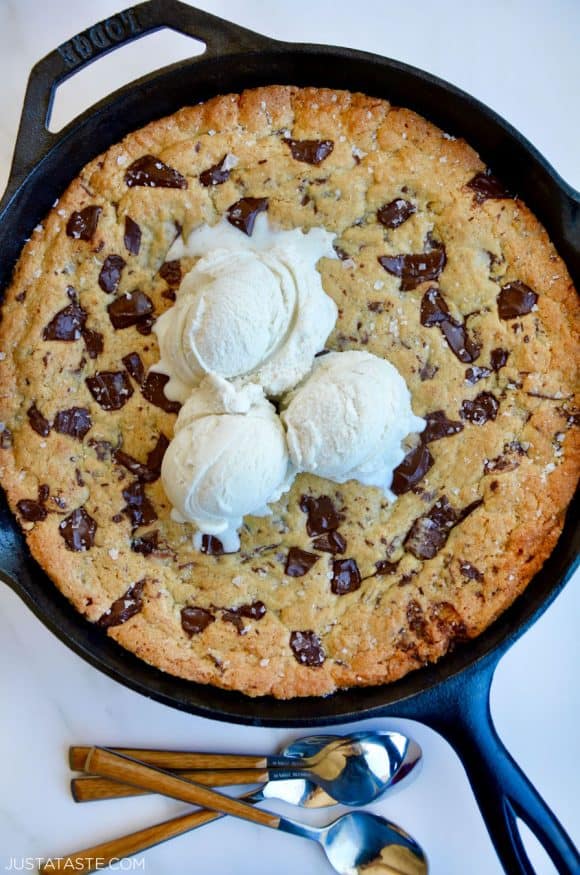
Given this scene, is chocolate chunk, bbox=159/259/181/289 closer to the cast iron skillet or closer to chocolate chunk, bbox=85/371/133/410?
chocolate chunk, bbox=85/371/133/410

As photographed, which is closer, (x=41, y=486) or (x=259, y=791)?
(x=41, y=486)

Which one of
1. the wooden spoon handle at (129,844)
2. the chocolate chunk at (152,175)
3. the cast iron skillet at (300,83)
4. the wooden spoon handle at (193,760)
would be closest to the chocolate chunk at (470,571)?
the cast iron skillet at (300,83)

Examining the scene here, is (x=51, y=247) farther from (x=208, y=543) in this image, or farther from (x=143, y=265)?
(x=208, y=543)

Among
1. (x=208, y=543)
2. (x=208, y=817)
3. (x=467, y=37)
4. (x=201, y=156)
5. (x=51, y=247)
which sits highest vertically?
(x=467, y=37)

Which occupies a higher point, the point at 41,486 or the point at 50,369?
the point at 50,369

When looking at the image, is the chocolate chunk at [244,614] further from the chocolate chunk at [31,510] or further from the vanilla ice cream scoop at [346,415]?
the chocolate chunk at [31,510]

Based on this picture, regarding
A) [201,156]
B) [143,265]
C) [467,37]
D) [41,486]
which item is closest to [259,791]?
[41,486]

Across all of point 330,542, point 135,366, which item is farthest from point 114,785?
point 135,366
